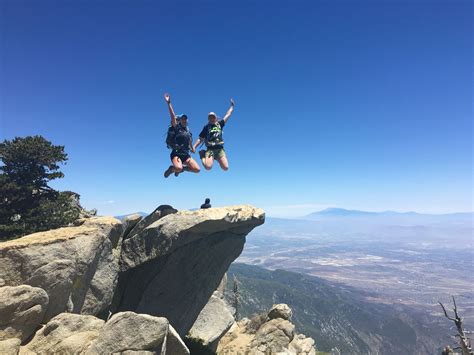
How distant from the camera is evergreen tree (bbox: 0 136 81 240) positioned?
25766mm

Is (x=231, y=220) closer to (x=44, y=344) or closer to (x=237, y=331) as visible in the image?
(x=44, y=344)

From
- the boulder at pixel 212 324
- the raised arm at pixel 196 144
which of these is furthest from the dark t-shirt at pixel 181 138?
the boulder at pixel 212 324

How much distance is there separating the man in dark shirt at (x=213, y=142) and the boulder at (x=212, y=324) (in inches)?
593

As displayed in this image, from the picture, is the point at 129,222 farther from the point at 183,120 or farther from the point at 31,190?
the point at 31,190

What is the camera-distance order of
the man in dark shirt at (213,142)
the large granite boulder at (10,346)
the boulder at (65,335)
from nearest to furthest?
the large granite boulder at (10,346) → the boulder at (65,335) → the man in dark shirt at (213,142)

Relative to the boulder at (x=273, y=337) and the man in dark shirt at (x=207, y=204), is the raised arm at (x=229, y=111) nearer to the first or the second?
the man in dark shirt at (x=207, y=204)

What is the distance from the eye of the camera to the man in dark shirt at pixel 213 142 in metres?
20.6

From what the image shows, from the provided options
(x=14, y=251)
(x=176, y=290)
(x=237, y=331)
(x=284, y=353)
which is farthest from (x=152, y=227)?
(x=237, y=331)

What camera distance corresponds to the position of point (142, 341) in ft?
39.3

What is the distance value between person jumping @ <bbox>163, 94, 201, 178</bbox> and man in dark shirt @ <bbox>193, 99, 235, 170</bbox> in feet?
2.46

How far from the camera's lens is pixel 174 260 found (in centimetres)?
2028

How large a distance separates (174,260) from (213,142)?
8.01 meters

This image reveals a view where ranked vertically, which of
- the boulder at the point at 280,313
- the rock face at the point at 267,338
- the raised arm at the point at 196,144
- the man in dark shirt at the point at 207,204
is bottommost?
the rock face at the point at 267,338

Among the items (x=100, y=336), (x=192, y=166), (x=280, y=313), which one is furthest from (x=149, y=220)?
(x=280, y=313)
